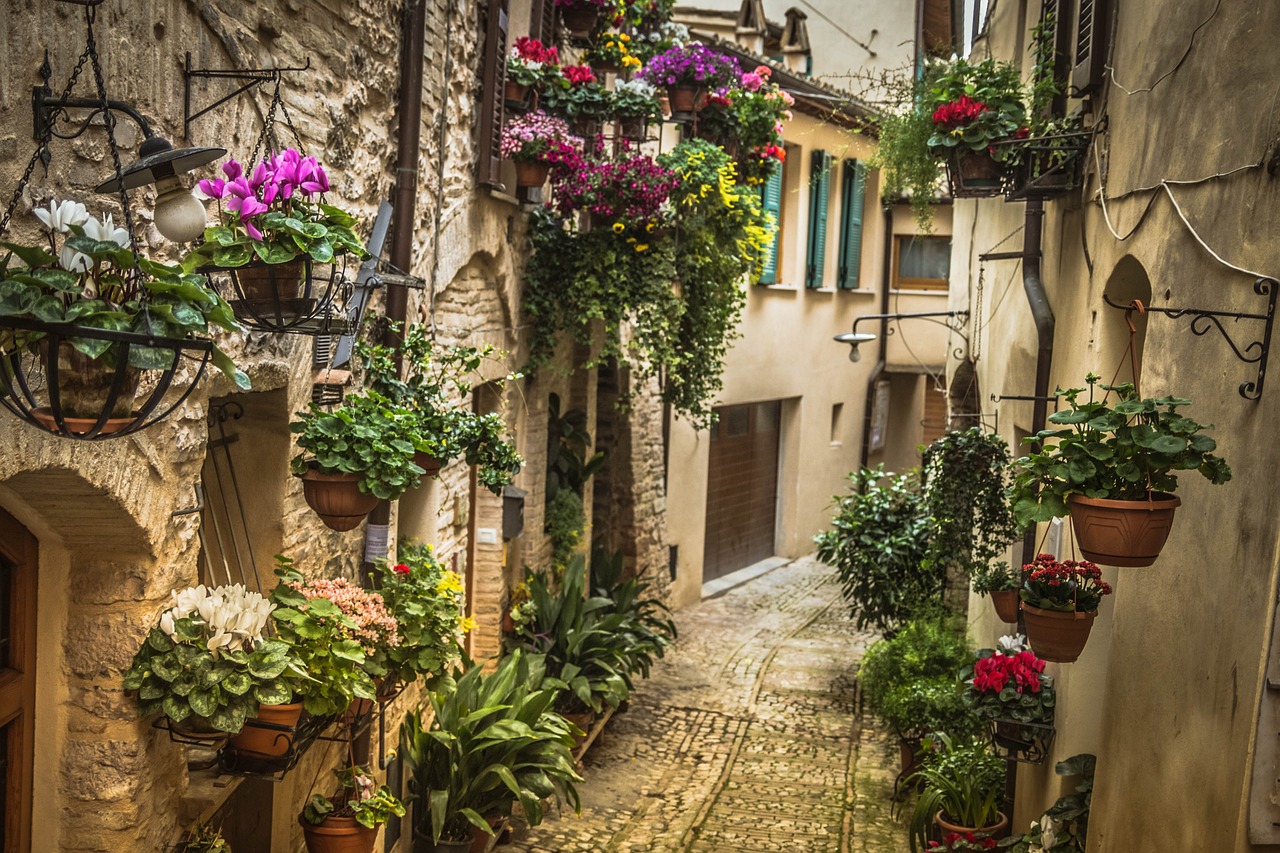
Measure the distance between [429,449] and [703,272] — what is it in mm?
5507

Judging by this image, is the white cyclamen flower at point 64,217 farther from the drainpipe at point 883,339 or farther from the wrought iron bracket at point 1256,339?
the drainpipe at point 883,339

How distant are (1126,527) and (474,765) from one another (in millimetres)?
4144

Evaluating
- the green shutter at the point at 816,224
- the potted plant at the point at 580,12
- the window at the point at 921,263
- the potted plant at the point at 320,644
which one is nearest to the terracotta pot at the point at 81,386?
the potted plant at the point at 320,644

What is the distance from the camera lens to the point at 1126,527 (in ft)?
12.8

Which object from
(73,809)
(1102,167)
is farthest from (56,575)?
Answer: (1102,167)

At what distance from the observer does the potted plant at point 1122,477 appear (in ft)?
12.5

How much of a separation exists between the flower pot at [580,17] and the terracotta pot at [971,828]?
6.09 meters

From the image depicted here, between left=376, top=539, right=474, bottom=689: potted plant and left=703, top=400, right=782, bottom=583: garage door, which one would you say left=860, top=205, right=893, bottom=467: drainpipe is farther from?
left=376, top=539, right=474, bottom=689: potted plant

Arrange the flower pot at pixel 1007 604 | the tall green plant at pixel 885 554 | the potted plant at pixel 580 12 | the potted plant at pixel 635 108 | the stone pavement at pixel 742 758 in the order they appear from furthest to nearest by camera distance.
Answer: the tall green plant at pixel 885 554 → the potted plant at pixel 580 12 → the potted plant at pixel 635 108 → the stone pavement at pixel 742 758 → the flower pot at pixel 1007 604

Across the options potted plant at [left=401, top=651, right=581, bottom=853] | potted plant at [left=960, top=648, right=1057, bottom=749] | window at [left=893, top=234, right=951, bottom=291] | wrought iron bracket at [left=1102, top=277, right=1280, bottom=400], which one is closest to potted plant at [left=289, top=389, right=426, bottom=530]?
potted plant at [left=401, top=651, right=581, bottom=853]

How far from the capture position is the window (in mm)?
18562

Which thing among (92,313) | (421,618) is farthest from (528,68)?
(92,313)

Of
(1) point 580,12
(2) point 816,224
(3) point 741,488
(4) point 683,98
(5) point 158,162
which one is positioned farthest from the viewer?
(2) point 816,224

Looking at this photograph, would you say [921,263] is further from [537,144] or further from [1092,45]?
[1092,45]
